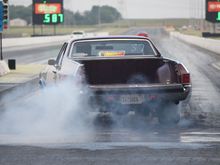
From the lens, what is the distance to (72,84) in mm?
11039

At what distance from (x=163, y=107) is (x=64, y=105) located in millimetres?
1744

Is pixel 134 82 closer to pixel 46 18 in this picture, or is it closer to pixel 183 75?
pixel 183 75

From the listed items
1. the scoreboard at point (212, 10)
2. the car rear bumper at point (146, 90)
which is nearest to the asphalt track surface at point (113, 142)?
the car rear bumper at point (146, 90)

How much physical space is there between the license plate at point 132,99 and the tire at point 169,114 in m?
0.55

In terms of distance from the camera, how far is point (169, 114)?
11672 millimetres

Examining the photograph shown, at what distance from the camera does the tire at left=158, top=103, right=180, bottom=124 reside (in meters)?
11.6

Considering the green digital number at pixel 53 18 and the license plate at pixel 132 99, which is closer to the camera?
the license plate at pixel 132 99

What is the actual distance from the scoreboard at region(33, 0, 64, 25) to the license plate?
246ft

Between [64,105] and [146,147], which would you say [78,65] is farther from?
[146,147]

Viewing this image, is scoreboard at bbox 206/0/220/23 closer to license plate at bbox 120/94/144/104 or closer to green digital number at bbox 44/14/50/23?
green digital number at bbox 44/14/50/23

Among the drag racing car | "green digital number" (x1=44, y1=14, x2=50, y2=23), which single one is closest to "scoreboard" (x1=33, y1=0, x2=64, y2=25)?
"green digital number" (x1=44, y1=14, x2=50, y2=23)

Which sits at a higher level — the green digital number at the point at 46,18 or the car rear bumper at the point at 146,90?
the car rear bumper at the point at 146,90

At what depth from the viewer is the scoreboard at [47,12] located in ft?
280

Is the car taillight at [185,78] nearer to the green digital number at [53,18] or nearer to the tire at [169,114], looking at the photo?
the tire at [169,114]
